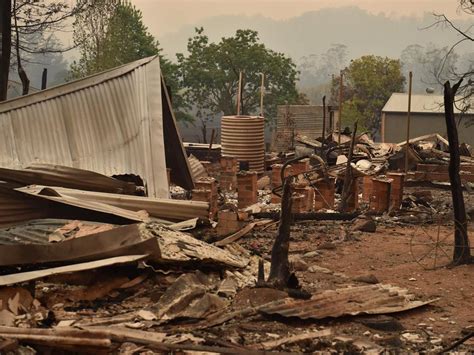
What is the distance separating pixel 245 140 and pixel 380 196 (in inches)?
379

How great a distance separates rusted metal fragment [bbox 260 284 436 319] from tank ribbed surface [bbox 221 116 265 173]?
1504 cm

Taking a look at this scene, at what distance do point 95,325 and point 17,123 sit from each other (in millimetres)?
5670

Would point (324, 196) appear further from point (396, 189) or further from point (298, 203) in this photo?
point (298, 203)

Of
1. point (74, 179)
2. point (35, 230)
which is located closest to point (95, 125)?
point (74, 179)

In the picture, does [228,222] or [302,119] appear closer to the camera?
[228,222]

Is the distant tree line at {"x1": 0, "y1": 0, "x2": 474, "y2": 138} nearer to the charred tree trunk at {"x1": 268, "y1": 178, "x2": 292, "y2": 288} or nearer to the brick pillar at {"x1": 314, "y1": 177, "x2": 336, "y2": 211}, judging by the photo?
the brick pillar at {"x1": 314, "y1": 177, "x2": 336, "y2": 211}

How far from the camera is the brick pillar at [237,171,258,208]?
1210cm

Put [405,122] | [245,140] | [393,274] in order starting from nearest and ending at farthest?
[393,274] < [245,140] < [405,122]

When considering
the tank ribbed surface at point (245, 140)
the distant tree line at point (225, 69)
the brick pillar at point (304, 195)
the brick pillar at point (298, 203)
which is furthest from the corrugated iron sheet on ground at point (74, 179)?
the distant tree line at point (225, 69)

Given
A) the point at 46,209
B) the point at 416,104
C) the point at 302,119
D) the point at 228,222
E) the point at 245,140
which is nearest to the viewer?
the point at 46,209

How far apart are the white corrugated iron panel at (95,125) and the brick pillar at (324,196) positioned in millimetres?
4366

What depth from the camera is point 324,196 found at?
12.3m

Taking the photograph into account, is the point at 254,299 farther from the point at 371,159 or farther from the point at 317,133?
the point at 317,133

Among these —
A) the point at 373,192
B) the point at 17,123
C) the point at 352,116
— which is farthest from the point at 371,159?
the point at 352,116
